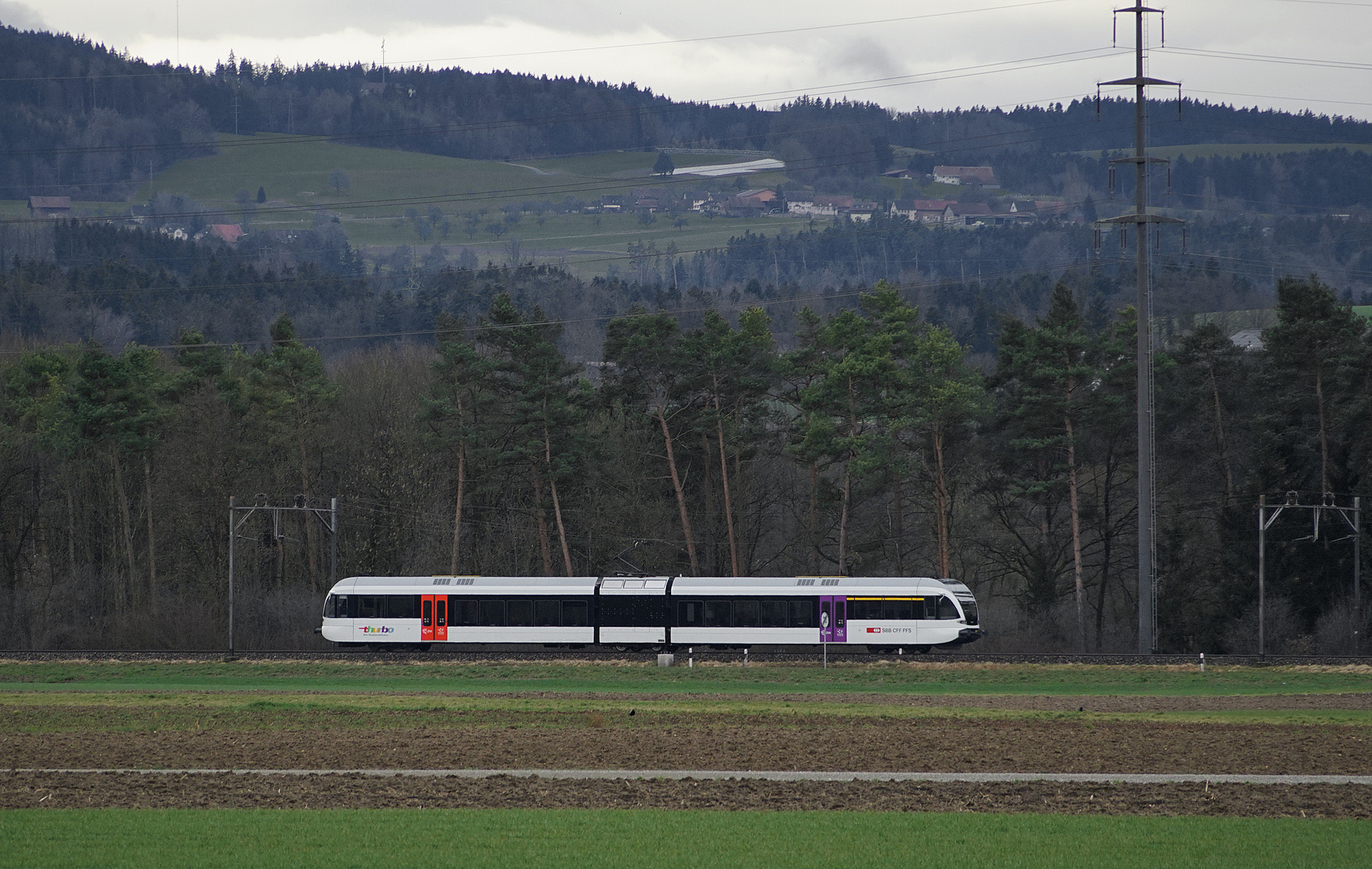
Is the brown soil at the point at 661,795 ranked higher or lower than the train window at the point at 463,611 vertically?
higher

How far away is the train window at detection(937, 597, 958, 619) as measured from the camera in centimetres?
4666

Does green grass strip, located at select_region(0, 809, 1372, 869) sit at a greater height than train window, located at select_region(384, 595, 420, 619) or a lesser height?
greater

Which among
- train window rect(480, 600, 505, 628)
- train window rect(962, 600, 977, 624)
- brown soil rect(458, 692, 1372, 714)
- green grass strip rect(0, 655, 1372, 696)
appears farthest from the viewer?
train window rect(480, 600, 505, 628)

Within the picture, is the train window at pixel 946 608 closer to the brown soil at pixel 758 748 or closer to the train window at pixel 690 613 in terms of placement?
the train window at pixel 690 613

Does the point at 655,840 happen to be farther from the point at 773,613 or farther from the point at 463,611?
the point at 463,611

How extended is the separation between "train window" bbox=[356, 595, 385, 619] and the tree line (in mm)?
8777

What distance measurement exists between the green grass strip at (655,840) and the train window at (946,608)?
29324 millimetres

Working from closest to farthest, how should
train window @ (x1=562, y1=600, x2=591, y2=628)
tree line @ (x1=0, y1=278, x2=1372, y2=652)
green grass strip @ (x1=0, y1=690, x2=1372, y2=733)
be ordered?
green grass strip @ (x1=0, y1=690, x2=1372, y2=733)
train window @ (x1=562, y1=600, x2=591, y2=628)
tree line @ (x1=0, y1=278, x2=1372, y2=652)

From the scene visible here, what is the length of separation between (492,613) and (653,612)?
5.64 m

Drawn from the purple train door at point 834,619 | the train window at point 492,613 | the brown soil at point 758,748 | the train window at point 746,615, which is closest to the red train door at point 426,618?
the train window at point 492,613

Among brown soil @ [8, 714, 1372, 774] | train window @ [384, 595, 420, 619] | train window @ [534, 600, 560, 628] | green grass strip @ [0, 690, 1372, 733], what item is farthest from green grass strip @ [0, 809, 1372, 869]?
train window @ [384, 595, 420, 619]

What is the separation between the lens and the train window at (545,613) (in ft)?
160

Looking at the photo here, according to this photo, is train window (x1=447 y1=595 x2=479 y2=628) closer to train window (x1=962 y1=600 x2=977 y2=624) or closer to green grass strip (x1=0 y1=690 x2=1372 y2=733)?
green grass strip (x1=0 y1=690 x2=1372 y2=733)

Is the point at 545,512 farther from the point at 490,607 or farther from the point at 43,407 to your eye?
the point at 43,407
